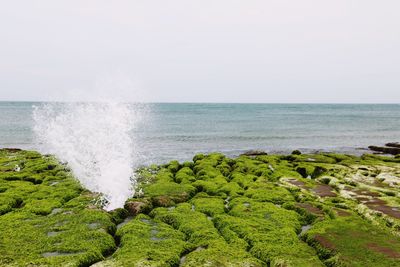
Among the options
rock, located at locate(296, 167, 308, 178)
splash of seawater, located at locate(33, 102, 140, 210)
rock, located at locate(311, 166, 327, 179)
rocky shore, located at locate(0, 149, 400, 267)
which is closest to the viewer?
rocky shore, located at locate(0, 149, 400, 267)

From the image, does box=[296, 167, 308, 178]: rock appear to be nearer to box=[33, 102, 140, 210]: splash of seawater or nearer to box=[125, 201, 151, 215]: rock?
box=[33, 102, 140, 210]: splash of seawater

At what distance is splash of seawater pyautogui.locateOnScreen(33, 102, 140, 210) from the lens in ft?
75.6

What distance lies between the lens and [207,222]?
1675 centimetres

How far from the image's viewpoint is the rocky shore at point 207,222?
43.0ft

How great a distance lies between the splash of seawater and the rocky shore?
108 centimetres

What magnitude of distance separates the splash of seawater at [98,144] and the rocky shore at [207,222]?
42.7 inches

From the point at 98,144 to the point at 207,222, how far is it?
1460 cm

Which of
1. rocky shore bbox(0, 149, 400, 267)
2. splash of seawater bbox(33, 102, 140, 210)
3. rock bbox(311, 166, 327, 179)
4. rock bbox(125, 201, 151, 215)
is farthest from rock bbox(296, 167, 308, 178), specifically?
rock bbox(125, 201, 151, 215)

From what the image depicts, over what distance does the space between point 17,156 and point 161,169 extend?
1876cm

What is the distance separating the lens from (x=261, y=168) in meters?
31.1

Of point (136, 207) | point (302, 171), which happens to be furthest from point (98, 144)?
point (302, 171)

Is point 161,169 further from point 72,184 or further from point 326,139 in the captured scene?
point 326,139

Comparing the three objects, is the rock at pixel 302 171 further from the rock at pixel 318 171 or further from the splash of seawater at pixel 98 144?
the splash of seawater at pixel 98 144

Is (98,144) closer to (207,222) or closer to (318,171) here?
(207,222)
